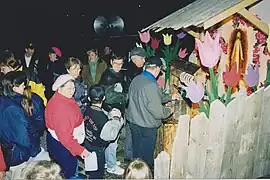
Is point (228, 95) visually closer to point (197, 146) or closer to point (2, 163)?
point (197, 146)

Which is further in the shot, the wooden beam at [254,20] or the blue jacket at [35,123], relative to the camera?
the wooden beam at [254,20]

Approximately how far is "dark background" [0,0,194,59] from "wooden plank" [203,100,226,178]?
386cm

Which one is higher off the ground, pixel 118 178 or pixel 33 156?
pixel 33 156

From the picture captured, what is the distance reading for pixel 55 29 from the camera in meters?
7.37

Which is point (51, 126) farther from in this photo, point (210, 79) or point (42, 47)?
point (42, 47)

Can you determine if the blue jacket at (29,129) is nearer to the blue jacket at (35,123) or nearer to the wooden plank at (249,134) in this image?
the blue jacket at (35,123)

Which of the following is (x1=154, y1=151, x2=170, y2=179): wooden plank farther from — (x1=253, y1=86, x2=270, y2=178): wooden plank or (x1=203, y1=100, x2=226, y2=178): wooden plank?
(x1=253, y1=86, x2=270, y2=178): wooden plank

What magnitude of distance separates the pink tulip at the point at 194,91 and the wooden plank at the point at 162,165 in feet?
1.66

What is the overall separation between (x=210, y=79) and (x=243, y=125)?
1.61 feet

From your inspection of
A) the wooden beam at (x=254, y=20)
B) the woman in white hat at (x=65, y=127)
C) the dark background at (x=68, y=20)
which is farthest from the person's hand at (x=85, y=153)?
the dark background at (x=68, y=20)

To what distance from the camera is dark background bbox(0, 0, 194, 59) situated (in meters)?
7.09

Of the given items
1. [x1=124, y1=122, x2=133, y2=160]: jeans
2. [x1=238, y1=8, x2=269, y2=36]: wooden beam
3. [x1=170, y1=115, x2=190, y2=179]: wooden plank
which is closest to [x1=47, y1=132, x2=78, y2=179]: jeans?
[x1=170, y1=115, x2=190, y2=179]: wooden plank

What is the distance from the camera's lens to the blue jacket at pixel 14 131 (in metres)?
3.48

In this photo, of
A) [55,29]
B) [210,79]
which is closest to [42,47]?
[55,29]
